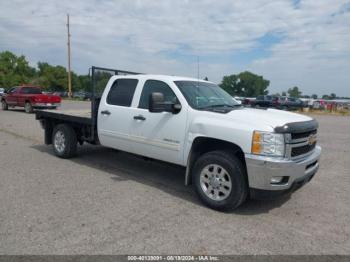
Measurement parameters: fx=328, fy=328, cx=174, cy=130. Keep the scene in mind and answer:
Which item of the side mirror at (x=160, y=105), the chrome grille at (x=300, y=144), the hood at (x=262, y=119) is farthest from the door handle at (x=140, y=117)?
the chrome grille at (x=300, y=144)

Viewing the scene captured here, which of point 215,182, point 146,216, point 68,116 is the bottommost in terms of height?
point 146,216

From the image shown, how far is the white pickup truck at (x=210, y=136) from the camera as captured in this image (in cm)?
420

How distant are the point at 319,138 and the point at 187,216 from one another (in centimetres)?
947

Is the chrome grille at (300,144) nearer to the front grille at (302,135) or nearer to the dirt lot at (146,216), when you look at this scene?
the front grille at (302,135)

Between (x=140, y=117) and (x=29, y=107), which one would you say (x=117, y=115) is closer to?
(x=140, y=117)

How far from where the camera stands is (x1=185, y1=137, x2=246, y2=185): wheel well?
4641mm

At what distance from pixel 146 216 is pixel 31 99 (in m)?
18.6

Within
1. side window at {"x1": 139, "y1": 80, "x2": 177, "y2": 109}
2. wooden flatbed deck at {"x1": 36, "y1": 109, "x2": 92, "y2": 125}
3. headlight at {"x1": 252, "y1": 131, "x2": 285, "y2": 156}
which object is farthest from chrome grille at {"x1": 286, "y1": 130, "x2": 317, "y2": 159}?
wooden flatbed deck at {"x1": 36, "y1": 109, "x2": 92, "y2": 125}

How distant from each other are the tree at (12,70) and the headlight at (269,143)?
276 feet

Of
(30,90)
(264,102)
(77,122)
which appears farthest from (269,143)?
(264,102)

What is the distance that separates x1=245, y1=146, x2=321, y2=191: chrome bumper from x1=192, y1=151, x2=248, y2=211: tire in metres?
0.17

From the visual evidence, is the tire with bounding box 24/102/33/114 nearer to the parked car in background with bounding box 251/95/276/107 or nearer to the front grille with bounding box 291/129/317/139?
the front grille with bounding box 291/129/317/139

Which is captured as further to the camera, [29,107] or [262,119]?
[29,107]

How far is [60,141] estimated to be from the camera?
7680 millimetres
